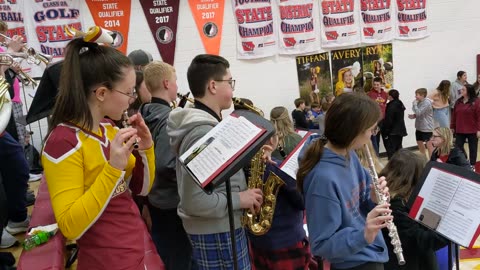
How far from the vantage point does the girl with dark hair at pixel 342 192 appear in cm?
198

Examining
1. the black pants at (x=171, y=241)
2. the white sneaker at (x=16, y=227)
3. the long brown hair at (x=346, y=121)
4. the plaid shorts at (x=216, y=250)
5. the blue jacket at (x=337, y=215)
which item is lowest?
the white sneaker at (x=16, y=227)

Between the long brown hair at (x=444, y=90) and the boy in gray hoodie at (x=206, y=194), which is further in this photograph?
the long brown hair at (x=444, y=90)

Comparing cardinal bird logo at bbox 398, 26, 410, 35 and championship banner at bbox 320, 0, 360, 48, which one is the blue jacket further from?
cardinal bird logo at bbox 398, 26, 410, 35

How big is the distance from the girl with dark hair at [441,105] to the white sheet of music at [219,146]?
733cm

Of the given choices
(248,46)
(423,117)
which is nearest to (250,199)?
(248,46)

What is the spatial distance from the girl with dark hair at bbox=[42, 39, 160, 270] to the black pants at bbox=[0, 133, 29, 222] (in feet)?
6.74

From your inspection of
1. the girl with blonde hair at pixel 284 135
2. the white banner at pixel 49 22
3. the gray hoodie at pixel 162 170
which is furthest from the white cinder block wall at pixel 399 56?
the gray hoodie at pixel 162 170

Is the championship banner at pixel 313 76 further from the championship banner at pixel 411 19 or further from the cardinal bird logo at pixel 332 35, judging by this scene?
the championship banner at pixel 411 19

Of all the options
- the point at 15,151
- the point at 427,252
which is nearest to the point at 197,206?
the point at 427,252

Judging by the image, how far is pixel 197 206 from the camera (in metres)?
2.19

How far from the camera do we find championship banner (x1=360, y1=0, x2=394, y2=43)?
877cm

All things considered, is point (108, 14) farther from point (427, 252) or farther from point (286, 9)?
point (427, 252)

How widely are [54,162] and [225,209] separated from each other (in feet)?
3.09

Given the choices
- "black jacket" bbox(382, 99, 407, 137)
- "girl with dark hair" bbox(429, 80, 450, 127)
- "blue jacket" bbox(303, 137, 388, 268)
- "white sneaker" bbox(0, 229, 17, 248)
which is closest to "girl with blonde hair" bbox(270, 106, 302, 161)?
"blue jacket" bbox(303, 137, 388, 268)
